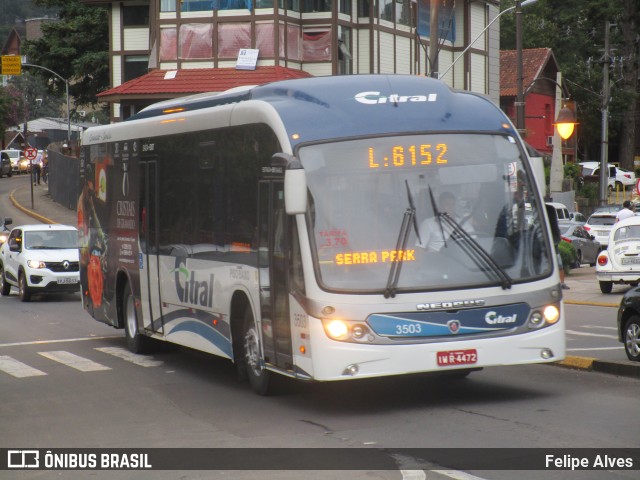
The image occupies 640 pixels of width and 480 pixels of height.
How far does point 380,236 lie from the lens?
36.4 feet

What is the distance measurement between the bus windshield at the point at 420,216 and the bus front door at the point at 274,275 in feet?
1.86

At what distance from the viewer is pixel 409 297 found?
10977mm

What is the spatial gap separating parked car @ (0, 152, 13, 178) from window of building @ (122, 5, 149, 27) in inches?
1437

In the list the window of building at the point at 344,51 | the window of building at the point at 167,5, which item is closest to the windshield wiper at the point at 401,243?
the window of building at the point at 344,51

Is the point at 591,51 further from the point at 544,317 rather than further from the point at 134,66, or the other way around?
the point at 544,317

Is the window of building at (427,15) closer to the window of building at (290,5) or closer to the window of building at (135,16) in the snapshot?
the window of building at (290,5)

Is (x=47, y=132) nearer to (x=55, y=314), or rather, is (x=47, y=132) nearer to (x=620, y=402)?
(x=55, y=314)

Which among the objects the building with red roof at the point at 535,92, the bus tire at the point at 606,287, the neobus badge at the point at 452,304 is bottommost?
the bus tire at the point at 606,287

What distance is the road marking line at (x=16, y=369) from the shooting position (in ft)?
50.3

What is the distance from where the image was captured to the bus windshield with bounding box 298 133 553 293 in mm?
11031

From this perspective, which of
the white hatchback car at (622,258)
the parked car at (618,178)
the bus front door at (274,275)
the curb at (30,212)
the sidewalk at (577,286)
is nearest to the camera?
the bus front door at (274,275)

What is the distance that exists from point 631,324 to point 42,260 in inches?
692

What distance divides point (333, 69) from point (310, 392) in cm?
3317

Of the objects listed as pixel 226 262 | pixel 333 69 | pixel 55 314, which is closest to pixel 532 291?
pixel 226 262
